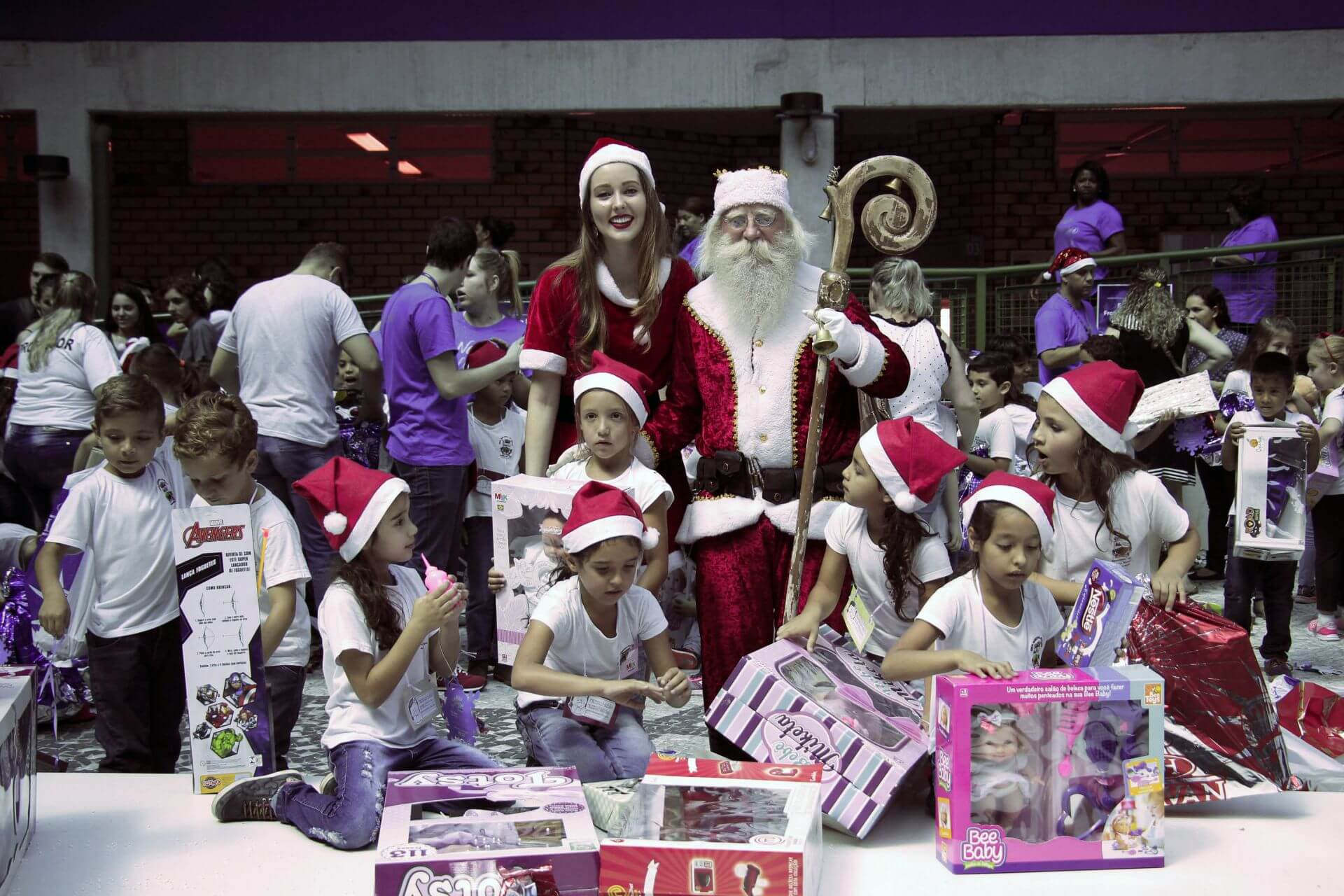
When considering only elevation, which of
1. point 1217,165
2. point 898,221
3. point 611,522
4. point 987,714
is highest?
point 1217,165

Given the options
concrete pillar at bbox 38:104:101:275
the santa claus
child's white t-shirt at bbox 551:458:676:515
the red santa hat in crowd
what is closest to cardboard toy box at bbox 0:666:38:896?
child's white t-shirt at bbox 551:458:676:515

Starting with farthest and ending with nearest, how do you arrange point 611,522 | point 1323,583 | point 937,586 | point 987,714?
1. point 1323,583
2. point 937,586
3. point 611,522
4. point 987,714

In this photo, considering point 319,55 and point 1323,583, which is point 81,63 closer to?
point 319,55

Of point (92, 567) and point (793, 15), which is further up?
point (793, 15)

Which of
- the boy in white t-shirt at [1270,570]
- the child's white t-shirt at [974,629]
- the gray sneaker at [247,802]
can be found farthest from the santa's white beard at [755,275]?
the boy in white t-shirt at [1270,570]

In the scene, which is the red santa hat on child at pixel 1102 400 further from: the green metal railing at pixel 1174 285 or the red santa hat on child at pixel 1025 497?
the green metal railing at pixel 1174 285

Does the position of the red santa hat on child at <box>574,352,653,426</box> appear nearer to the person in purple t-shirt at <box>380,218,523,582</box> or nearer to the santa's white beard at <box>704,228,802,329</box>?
the santa's white beard at <box>704,228,802,329</box>

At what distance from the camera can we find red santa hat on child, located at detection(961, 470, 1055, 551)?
2953 mm

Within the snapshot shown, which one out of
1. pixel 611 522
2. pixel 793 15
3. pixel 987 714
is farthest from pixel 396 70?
pixel 987 714

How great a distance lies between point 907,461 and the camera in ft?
10.2

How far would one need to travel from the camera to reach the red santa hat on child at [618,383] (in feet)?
11.1

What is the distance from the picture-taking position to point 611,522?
3.01 m

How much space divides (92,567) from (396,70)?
708cm

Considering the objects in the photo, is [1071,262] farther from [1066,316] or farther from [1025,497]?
[1025,497]
